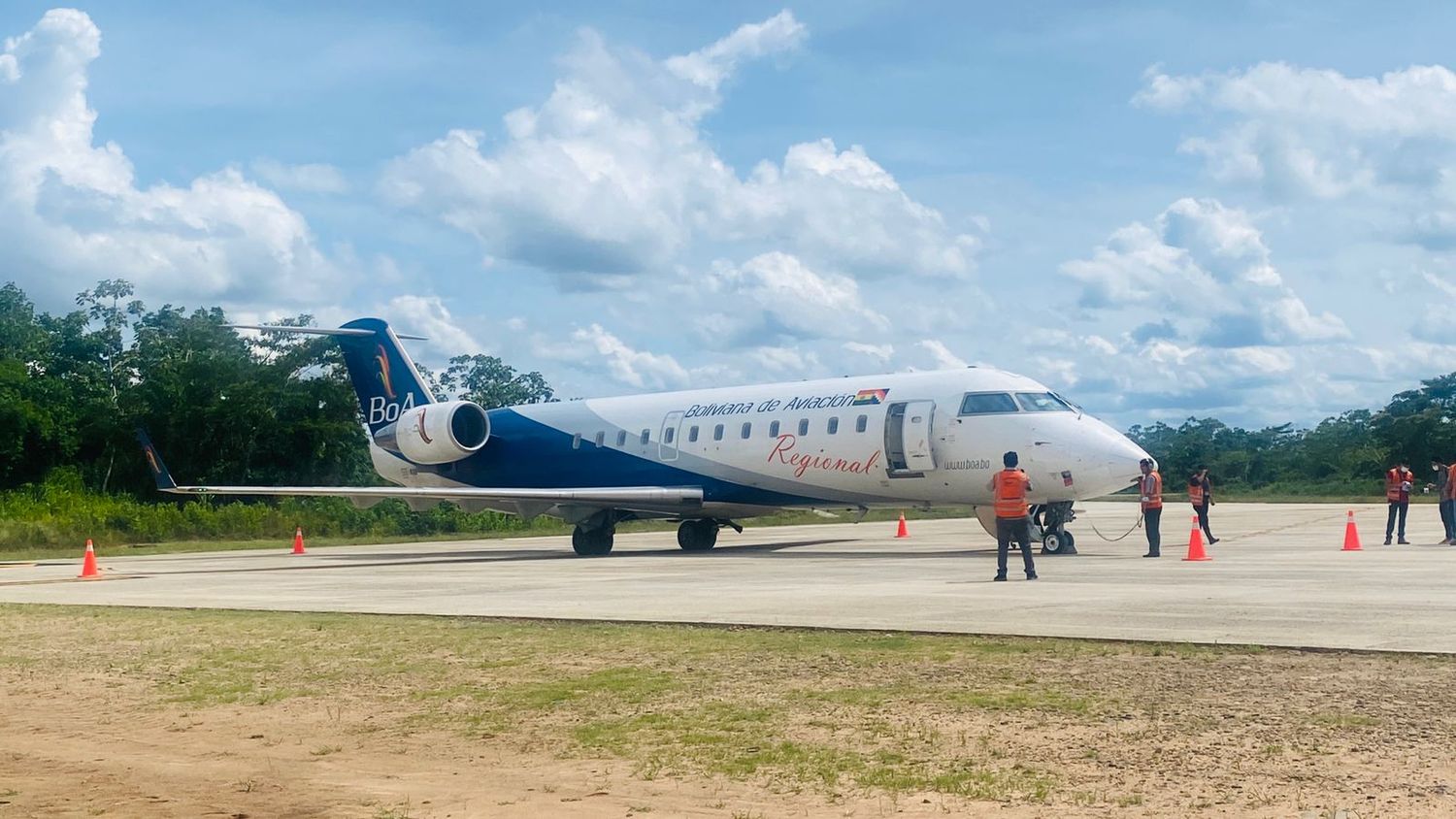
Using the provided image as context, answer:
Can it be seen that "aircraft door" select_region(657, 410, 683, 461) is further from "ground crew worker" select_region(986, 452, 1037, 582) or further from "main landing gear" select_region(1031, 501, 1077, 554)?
"ground crew worker" select_region(986, 452, 1037, 582)

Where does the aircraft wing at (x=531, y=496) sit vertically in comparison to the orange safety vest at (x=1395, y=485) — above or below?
below

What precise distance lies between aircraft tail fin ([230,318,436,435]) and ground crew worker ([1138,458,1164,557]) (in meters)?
18.2

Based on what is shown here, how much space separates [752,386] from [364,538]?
63.4ft

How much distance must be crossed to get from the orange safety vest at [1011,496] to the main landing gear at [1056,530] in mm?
5587

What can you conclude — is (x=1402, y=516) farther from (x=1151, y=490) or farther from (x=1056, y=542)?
(x=1056, y=542)

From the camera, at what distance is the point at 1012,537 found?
1792 centimetres

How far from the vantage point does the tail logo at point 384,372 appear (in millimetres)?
35000

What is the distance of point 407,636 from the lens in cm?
1270

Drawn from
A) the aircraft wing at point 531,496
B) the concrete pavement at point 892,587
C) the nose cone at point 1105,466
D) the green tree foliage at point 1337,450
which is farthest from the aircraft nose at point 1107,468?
the green tree foliage at point 1337,450

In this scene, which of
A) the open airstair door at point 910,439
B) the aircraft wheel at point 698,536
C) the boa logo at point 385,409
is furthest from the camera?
the boa logo at point 385,409

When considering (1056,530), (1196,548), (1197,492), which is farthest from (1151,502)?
(1197,492)

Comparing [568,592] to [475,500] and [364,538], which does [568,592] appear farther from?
[364,538]

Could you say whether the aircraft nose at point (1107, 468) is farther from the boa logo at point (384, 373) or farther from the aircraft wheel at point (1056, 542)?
the boa logo at point (384, 373)

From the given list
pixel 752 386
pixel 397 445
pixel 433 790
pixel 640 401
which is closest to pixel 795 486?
pixel 752 386
